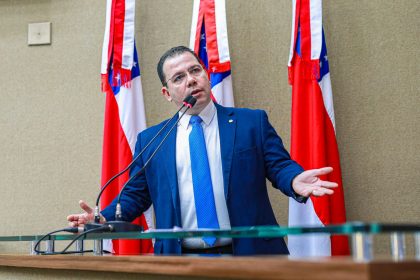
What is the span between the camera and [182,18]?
3.88m

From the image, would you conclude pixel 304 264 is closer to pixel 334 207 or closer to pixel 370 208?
pixel 334 207

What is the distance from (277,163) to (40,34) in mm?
2390

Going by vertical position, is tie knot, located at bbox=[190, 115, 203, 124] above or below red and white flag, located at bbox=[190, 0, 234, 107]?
below

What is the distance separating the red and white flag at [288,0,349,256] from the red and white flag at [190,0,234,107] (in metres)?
0.40

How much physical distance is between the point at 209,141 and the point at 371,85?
1370mm

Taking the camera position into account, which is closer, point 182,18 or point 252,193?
point 252,193

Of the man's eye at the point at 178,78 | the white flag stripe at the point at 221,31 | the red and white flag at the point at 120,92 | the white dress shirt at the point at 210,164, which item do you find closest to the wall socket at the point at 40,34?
the red and white flag at the point at 120,92

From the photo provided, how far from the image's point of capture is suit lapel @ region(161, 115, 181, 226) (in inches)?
97.0

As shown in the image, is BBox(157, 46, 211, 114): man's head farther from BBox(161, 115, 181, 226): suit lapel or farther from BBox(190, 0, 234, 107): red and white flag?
BBox(190, 0, 234, 107): red and white flag

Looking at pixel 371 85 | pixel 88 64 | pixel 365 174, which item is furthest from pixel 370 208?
pixel 88 64

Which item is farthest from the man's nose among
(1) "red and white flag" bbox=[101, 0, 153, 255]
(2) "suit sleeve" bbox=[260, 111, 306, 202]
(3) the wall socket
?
(3) the wall socket

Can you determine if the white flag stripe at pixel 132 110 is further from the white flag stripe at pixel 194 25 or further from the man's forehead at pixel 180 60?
the man's forehead at pixel 180 60

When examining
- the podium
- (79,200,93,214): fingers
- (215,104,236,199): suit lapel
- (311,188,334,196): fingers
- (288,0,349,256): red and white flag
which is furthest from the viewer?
(288,0,349,256): red and white flag

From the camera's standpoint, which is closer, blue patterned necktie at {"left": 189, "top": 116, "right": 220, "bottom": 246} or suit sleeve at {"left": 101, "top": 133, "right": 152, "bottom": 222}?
blue patterned necktie at {"left": 189, "top": 116, "right": 220, "bottom": 246}
